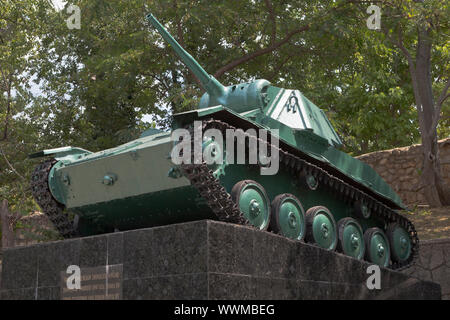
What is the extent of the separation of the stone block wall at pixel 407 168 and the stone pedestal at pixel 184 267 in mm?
9823

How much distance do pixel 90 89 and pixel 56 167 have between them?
33.7ft

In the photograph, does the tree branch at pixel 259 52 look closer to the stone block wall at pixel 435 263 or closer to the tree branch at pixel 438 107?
the tree branch at pixel 438 107

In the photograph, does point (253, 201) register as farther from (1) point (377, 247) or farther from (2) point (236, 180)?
(1) point (377, 247)

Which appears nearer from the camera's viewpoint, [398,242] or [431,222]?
[398,242]

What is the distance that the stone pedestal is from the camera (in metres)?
6.58

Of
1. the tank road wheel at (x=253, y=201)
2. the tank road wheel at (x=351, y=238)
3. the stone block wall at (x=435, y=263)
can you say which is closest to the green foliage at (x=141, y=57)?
the stone block wall at (x=435, y=263)

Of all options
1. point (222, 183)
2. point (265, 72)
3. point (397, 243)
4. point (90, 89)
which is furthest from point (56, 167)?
point (265, 72)

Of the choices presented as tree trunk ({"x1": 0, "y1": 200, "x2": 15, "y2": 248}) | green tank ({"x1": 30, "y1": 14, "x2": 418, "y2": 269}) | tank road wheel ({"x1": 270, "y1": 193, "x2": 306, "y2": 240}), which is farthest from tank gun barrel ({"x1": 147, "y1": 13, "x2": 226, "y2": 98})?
tree trunk ({"x1": 0, "y1": 200, "x2": 15, "y2": 248})

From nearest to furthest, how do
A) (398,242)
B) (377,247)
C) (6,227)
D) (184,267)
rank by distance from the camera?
(184,267) → (377,247) → (398,242) → (6,227)

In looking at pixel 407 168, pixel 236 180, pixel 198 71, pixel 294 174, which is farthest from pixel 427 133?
pixel 236 180

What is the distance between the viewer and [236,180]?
851cm

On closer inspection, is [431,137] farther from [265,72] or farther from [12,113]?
[12,113]

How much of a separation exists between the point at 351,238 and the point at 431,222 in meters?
5.73
